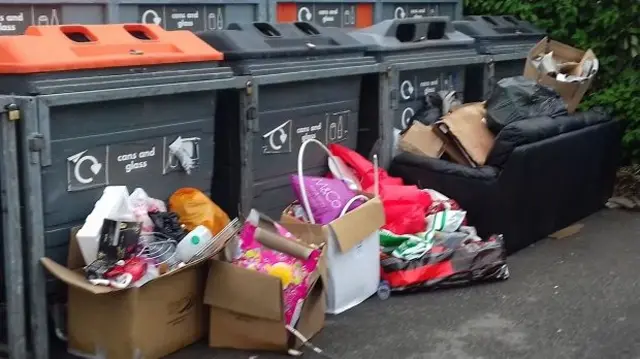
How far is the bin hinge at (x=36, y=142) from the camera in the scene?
3.34 meters

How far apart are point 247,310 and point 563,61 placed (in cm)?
361

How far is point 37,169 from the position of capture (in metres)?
3.37

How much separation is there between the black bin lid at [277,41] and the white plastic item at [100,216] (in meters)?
1.12

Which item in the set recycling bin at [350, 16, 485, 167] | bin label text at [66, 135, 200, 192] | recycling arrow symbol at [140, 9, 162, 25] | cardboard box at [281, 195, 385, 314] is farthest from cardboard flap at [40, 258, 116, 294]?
recycling bin at [350, 16, 485, 167]

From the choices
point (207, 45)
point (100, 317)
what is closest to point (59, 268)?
point (100, 317)

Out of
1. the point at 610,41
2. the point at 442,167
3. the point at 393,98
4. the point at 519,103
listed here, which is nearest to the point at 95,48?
the point at 393,98

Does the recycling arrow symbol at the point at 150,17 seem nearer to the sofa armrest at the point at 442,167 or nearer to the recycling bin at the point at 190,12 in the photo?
the recycling bin at the point at 190,12

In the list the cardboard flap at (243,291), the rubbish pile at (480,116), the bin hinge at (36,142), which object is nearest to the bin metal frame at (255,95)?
the cardboard flap at (243,291)

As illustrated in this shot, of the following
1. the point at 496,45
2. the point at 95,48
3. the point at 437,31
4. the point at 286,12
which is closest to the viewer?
the point at 95,48

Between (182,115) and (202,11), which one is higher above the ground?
(202,11)

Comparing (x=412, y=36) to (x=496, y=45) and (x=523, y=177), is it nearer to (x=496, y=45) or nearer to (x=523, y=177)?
(x=496, y=45)

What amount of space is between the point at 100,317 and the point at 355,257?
4.16 ft

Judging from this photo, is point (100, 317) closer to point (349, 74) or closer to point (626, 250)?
point (349, 74)

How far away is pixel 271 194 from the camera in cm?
457
